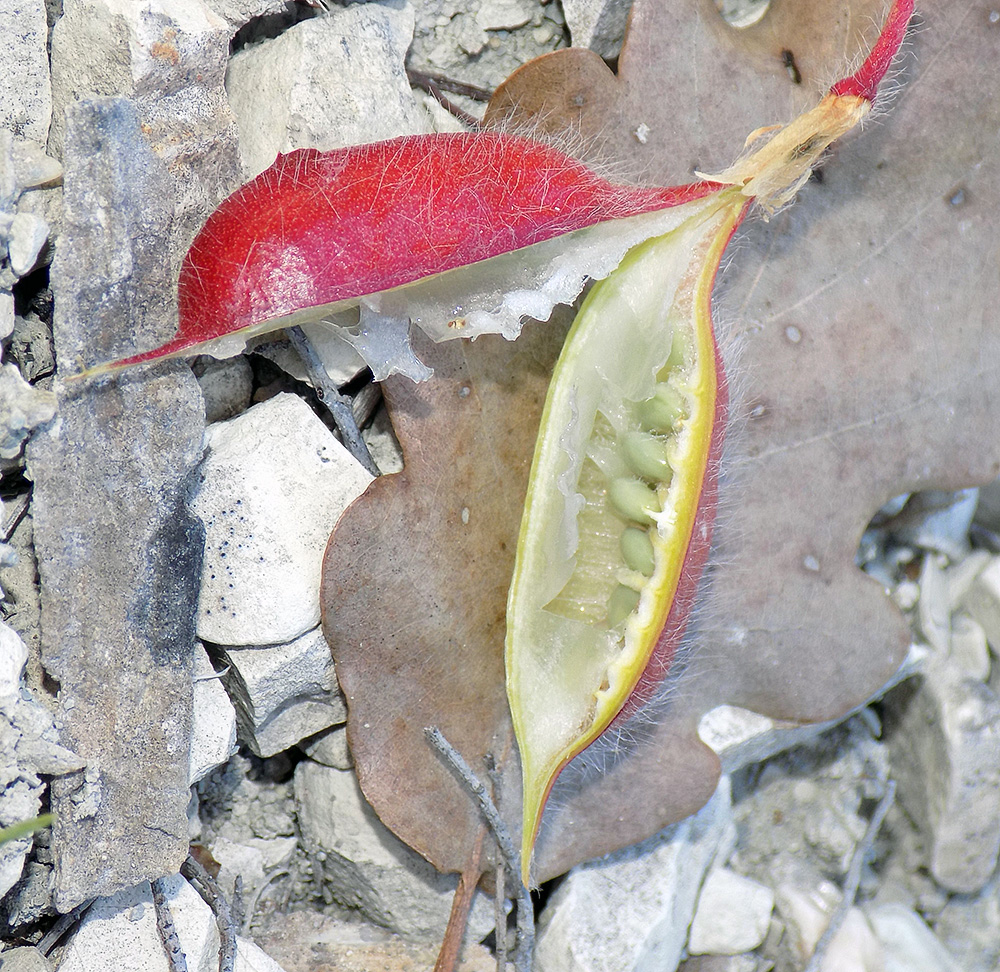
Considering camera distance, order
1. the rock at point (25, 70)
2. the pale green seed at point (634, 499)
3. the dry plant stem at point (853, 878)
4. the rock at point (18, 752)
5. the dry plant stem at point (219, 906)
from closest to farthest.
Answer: the rock at point (18, 752) < the rock at point (25, 70) < the dry plant stem at point (219, 906) < the pale green seed at point (634, 499) < the dry plant stem at point (853, 878)

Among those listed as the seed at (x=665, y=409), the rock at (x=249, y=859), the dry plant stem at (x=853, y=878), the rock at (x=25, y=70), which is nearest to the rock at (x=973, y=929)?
the dry plant stem at (x=853, y=878)

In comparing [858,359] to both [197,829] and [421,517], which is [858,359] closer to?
[421,517]

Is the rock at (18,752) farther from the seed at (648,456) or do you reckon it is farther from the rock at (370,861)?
the seed at (648,456)

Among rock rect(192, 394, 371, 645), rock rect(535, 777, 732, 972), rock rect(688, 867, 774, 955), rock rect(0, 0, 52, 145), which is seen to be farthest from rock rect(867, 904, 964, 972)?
rock rect(0, 0, 52, 145)

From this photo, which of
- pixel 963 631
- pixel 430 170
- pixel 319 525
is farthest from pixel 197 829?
pixel 963 631

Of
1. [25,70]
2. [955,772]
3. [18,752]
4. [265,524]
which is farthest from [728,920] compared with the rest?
[25,70]

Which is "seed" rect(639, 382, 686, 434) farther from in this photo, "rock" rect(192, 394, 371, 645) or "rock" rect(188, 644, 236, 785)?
"rock" rect(188, 644, 236, 785)

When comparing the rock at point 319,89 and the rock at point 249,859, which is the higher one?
the rock at point 319,89
